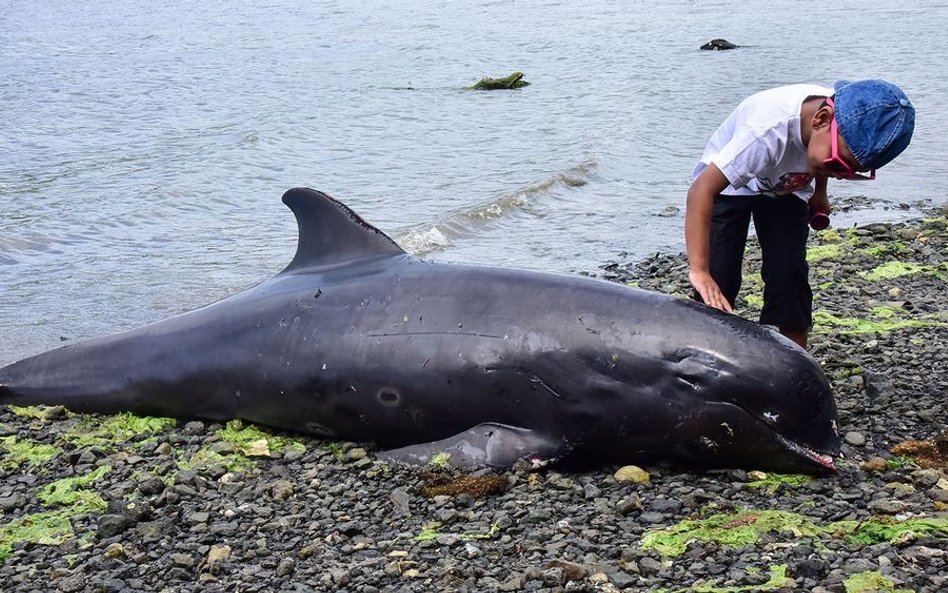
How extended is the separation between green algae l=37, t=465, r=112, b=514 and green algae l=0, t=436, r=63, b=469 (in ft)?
1.40

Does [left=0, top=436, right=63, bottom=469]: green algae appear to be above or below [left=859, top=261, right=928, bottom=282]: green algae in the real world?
above

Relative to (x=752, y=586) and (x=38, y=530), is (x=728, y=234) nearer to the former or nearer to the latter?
(x=752, y=586)

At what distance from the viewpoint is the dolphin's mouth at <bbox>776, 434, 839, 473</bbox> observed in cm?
560

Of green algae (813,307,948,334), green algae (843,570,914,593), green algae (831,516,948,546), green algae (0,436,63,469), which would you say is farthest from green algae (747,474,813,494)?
green algae (0,436,63,469)

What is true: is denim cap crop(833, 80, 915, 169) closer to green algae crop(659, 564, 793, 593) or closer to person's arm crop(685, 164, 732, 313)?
person's arm crop(685, 164, 732, 313)

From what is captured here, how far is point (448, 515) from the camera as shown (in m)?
5.45

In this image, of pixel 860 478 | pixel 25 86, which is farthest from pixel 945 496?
pixel 25 86

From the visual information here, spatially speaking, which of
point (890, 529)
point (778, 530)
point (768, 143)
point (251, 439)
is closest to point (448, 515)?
point (778, 530)

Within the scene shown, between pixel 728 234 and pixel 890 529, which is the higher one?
pixel 728 234

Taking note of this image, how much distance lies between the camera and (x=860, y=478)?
557 cm

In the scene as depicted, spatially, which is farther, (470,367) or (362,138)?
(362,138)

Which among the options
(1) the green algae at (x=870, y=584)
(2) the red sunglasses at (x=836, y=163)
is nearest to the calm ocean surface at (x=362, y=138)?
(2) the red sunglasses at (x=836, y=163)

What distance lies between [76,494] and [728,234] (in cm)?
380

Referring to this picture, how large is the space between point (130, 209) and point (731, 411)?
11.1 meters
